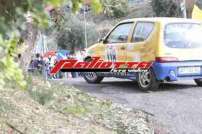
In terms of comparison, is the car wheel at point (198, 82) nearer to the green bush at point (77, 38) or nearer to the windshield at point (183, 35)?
the windshield at point (183, 35)

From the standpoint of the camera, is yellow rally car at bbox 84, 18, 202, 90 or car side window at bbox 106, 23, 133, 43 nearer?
yellow rally car at bbox 84, 18, 202, 90

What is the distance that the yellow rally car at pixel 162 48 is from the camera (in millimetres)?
12531

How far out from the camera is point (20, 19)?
2670 mm

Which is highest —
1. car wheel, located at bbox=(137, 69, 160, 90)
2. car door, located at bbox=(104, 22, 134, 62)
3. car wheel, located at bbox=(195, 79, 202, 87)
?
car door, located at bbox=(104, 22, 134, 62)

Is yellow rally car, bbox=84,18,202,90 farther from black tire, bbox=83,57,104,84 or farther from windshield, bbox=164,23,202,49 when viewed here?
black tire, bbox=83,57,104,84

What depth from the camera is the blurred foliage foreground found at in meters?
6.89

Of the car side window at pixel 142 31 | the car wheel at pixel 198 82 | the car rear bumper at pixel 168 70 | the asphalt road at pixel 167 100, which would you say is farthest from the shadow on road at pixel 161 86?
the car side window at pixel 142 31

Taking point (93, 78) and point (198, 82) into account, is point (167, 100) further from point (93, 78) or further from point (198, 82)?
point (93, 78)

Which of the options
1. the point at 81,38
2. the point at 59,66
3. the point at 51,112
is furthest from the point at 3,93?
the point at 81,38

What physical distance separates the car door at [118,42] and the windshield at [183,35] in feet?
3.54

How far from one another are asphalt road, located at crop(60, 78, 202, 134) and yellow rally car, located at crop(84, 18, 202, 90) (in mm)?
316

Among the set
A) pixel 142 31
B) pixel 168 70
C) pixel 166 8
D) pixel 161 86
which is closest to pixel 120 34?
pixel 142 31

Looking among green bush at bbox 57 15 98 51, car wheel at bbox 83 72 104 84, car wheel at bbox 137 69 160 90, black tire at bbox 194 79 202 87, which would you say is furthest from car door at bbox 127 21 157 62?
green bush at bbox 57 15 98 51

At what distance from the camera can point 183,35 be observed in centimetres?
1298
